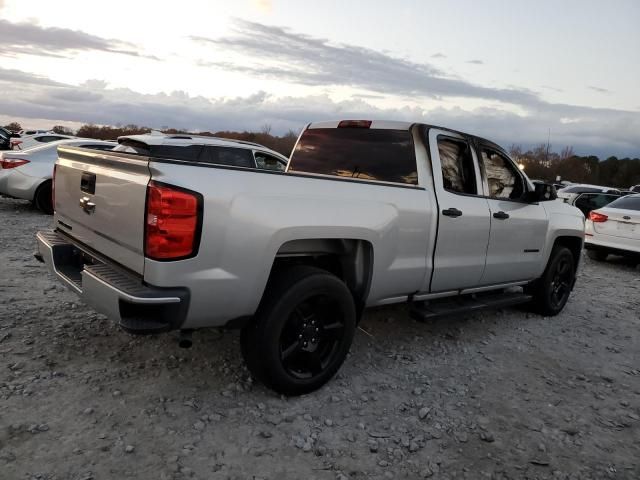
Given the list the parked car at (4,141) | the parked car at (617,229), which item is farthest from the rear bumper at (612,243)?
the parked car at (4,141)

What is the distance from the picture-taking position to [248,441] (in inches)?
116

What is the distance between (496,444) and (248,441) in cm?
149

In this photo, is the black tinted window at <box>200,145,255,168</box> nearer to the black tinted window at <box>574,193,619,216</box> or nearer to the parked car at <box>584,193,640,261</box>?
the parked car at <box>584,193,640,261</box>

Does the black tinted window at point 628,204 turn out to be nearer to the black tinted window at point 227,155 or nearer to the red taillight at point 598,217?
the red taillight at point 598,217

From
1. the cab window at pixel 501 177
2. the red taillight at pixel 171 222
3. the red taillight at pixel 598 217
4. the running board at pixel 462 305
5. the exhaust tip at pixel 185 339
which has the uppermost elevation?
the cab window at pixel 501 177

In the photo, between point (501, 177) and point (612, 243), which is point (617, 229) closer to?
point (612, 243)

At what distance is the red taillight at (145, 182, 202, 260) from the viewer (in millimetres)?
2727

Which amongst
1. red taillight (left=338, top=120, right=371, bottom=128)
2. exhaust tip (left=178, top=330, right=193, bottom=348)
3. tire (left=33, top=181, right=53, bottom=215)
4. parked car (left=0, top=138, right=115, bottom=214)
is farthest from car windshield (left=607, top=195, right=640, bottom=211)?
tire (left=33, top=181, right=53, bottom=215)

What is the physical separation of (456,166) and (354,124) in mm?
997

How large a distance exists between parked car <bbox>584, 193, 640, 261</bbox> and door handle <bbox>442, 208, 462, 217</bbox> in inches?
276

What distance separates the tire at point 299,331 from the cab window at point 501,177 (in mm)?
2224

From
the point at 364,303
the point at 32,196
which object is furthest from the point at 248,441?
the point at 32,196

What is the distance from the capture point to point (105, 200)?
3201mm

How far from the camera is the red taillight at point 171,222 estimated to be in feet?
8.95
